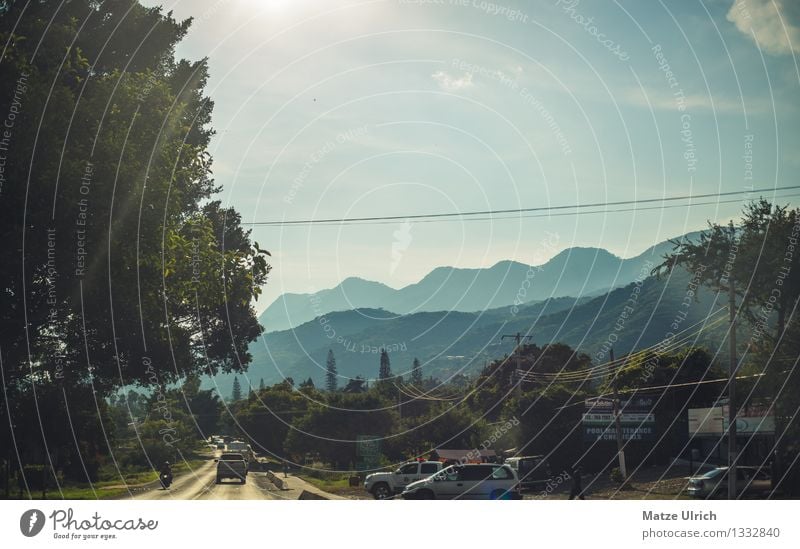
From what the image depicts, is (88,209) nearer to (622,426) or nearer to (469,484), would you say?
A: (469,484)

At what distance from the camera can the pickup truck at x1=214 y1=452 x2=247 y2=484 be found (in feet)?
208

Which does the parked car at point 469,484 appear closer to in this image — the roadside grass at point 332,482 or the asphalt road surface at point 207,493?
the asphalt road surface at point 207,493

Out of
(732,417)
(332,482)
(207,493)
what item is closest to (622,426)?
(332,482)

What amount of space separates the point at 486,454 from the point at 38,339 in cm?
5478

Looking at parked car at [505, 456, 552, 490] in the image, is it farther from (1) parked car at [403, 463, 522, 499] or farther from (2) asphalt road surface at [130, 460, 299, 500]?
(2) asphalt road surface at [130, 460, 299, 500]

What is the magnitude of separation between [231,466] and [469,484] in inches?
1070

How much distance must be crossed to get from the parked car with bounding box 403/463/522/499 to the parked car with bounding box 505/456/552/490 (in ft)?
53.6

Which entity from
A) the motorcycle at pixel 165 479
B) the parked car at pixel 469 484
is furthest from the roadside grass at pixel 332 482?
the motorcycle at pixel 165 479

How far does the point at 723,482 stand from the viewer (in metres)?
46.3

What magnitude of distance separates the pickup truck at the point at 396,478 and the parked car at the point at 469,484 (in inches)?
264

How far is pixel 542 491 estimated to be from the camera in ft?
198

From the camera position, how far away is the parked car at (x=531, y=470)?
60594 mm
